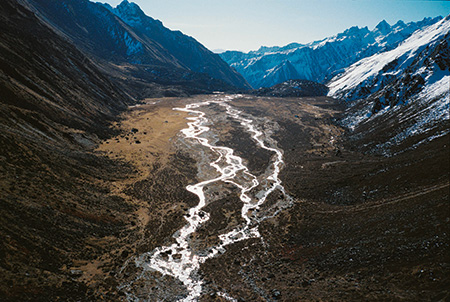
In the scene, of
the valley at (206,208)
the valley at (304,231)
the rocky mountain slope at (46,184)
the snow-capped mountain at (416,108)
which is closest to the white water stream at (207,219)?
the valley at (206,208)

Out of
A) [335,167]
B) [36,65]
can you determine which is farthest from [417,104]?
[36,65]

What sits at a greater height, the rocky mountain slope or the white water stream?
the rocky mountain slope

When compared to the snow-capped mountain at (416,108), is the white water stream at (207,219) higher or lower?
lower

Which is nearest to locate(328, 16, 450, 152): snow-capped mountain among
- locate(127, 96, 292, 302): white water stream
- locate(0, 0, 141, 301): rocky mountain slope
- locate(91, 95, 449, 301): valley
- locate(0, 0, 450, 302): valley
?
locate(0, 0, 450, 302): valley

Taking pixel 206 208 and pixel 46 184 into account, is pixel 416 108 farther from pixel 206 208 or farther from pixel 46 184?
pixel 46 184

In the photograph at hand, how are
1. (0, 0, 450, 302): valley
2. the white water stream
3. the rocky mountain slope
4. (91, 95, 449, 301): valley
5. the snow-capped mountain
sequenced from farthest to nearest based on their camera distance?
the snow-capped mountain, the white water stream, (0, 0, 450, 302): valley, (91, 95, 449, 301): valley, the rocky mountain slope

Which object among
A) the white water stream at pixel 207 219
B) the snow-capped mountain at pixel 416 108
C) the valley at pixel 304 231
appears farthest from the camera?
the snow-capped mountain at pixel 416 108

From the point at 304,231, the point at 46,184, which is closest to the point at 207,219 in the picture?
the point at 304,231

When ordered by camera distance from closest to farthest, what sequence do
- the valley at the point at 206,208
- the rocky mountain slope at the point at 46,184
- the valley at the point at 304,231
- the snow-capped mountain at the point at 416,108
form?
1. the rocky mountain slope at the point at 46,184
2. the valley at the point at 304,231
3. the valley at the point at 206,208
4. the snow-capped mountain at the point at 416,108

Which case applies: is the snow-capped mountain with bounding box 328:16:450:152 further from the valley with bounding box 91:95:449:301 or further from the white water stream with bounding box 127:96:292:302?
the white water stream with bounding box 127:96:292:302

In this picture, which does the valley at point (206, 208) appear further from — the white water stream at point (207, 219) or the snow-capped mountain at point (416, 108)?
the snow-capped mountain at point (416, 108)
